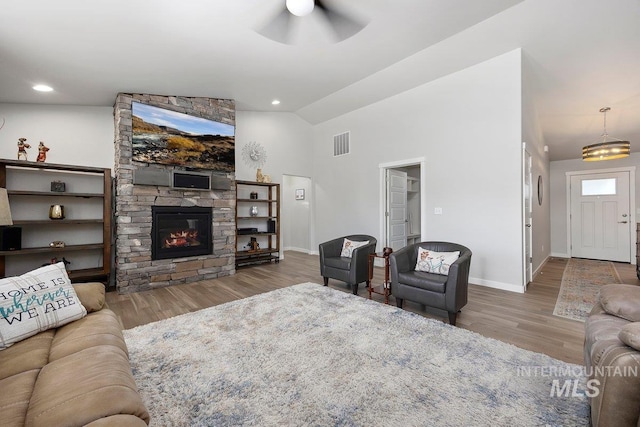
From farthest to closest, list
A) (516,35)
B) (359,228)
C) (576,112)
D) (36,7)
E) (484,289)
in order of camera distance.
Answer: (359,228) < (576,112) < (484,289) < (516,35) < (36,7)

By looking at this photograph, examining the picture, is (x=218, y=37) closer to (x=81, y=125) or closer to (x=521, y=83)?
(x=81, y=125)

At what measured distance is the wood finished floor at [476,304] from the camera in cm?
250

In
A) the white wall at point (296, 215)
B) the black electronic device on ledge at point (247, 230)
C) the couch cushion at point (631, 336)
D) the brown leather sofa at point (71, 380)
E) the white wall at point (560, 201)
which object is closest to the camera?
the brown leather sofa at point (71, 380)

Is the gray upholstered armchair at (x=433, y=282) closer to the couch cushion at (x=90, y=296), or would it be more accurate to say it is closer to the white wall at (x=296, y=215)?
the couch cushion at (x=90, y=296)

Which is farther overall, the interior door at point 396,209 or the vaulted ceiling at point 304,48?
the interior door at point 396,209

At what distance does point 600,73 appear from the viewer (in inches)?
151

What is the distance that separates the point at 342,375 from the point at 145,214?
12.6ft

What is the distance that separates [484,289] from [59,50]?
19.6 ft

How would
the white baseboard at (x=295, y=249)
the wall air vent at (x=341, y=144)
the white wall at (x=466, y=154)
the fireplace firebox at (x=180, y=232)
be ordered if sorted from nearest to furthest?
the white wall at (x=466, y=154) → the fireplace firebox at (x=180, y=232) → the wall air vent at (x=341, y=144) → the white baseboard at (x=295, y=249)

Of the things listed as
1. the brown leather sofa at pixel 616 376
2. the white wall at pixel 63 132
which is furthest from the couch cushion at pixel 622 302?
the white wall at pixel 63 132

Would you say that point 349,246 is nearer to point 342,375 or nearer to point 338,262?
point 338,262

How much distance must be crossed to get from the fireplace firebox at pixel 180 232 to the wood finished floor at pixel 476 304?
56 centimetres

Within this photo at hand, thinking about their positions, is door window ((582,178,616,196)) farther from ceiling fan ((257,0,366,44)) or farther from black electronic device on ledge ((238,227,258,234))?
black electronic device on ledge ((238,227,258,234))

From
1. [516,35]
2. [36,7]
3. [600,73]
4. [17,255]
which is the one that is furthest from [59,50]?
[600,73]
